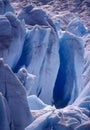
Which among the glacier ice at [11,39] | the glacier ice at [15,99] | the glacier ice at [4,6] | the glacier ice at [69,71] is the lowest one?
the glacier ice at [69,71]

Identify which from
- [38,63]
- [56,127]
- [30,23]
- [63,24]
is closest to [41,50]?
[38,63]

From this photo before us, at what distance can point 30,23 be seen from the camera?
1434 cm

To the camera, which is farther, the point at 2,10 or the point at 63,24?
the point at 63,24

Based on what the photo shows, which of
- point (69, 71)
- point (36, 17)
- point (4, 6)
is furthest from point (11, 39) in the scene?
point (4, 6)

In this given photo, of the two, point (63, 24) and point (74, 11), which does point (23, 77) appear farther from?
point (74, 11)

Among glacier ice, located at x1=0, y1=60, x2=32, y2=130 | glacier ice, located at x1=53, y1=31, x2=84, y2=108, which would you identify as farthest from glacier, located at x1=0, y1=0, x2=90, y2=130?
glacier ice, located at x1=0, y1=60, x2=32, y2=130

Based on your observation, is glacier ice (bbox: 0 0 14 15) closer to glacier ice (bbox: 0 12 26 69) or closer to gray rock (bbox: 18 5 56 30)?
gray rock (bbox: 18 5 56 30)

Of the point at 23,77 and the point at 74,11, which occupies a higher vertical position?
the point at 23,77

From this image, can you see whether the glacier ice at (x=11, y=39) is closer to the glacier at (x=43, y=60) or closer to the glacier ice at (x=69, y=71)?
the glacier at (x=43, y=60)

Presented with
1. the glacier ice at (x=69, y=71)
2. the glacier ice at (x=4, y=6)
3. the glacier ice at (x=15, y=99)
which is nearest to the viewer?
the glacier ice at (x=15, y=99)

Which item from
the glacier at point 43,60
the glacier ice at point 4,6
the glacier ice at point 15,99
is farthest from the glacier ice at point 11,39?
the glacier ice at point 15,99

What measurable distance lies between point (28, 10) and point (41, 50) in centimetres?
193

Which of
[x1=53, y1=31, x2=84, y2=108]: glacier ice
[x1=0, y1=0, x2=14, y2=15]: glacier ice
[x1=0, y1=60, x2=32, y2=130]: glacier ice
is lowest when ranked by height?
[x1=53, y1=31, x2=84, y2=108]: glacier ice

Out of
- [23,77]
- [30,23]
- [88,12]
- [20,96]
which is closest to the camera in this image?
[20,96]
